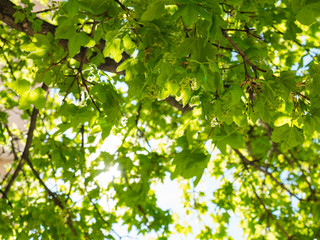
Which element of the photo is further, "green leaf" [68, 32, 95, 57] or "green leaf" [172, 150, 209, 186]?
"green leaf" [172, 150, 209, 186]

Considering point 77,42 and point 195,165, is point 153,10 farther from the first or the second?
point 195,165

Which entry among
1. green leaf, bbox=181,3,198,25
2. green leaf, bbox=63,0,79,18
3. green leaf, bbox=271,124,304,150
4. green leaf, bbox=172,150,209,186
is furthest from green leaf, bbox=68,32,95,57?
green leaf, bbox=271,124,304,150

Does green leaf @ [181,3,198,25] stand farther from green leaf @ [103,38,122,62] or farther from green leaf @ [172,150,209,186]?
green leaf @ [172,150,209,186]

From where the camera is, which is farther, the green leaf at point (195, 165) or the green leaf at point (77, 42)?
the green leaf at point (195, 165)

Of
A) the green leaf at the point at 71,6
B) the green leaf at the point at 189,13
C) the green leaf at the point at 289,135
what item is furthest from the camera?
the green leaf at the point at 289,135

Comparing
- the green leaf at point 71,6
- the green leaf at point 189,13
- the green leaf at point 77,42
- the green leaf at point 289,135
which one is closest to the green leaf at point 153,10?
the green leaf at point 189,13

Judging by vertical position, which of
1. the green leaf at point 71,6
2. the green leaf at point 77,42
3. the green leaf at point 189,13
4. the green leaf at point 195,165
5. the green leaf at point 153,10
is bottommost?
the green leaf at point 195,165

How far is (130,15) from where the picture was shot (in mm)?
1476

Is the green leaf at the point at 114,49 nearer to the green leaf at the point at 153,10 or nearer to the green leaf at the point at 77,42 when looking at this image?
the green leaf at the point at 77,42

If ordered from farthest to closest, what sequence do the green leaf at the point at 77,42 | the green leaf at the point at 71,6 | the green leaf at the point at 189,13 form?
the green leaf at the point at 77,42
the green leaf at the point at 71,6
the green leaf at the point at 189,13

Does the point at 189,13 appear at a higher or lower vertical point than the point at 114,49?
lower

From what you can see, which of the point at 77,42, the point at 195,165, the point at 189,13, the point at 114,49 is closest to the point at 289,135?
the point at 195,165

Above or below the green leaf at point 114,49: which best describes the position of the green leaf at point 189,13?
below

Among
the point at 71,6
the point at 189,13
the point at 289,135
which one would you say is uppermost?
the point at 71,6
